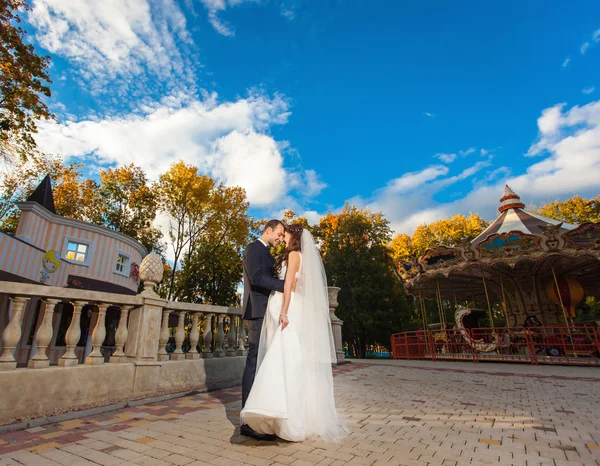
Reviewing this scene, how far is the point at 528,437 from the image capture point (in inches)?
119

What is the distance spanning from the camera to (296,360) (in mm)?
3051

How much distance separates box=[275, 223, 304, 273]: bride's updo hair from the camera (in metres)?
3.53

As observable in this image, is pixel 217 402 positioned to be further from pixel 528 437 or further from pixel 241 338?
pixel 528 437

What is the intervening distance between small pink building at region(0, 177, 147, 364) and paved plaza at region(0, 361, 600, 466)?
8.99 m

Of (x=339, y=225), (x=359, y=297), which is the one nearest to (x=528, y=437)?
(x=359, y=297)

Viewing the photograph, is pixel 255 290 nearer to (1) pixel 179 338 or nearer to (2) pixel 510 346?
(1) pixel 179 338

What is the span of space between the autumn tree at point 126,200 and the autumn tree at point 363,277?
15926 millimetres

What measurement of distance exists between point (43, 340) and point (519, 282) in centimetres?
1941

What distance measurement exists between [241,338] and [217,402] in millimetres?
2274

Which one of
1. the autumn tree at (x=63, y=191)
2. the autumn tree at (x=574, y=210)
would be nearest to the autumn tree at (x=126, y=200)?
the autumn tree at (x=63, y=191)

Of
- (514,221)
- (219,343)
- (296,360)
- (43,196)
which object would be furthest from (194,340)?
(514,221)

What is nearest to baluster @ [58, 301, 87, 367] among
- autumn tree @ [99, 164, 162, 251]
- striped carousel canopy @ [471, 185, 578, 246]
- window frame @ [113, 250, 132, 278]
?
window frame @ [113, 250, 132, 278]

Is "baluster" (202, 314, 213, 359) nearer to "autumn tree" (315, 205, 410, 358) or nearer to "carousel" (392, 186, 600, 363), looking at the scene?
"carousel" (392, 186, 600, 363)

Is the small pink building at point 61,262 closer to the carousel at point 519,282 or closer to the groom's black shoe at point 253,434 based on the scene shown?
the groom's black shoe at point 253,434
